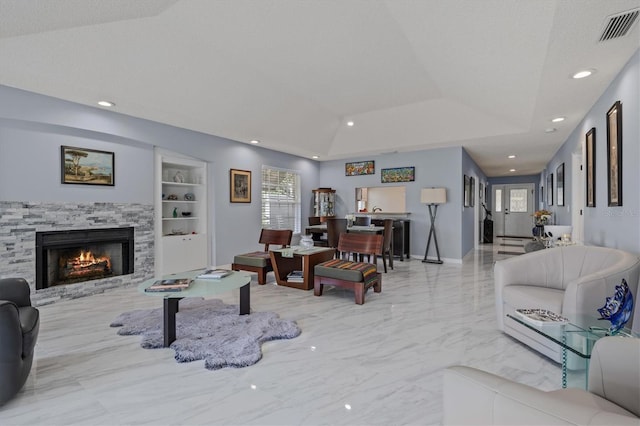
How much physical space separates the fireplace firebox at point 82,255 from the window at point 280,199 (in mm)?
2969

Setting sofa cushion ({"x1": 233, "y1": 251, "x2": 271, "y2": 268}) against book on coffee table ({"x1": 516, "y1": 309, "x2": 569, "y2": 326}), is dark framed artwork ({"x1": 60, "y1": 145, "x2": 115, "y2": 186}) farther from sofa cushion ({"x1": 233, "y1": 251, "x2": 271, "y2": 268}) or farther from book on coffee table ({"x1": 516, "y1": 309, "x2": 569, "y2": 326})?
book on coffee table ({"x1": 516, "y1": 309, "x2": 569, "y2": 326})

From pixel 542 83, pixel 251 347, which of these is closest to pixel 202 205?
pixel 251 347

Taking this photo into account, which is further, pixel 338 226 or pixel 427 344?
pixel 338 226

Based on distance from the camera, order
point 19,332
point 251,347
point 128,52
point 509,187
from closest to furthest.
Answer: point 19,332, point 251,347, point 128,52, point 509,187

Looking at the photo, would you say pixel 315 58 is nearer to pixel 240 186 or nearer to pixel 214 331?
pixel 214 331

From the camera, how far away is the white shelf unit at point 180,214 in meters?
5.19

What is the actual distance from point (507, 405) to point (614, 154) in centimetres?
328

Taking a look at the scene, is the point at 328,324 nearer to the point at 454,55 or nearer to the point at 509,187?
the point at 454,55

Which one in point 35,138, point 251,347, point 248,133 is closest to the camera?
point 251,347

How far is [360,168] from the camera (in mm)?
8031

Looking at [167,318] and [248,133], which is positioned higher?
[248,133]

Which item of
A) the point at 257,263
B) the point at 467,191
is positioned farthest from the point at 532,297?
the point at 467,191

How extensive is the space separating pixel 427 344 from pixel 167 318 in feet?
7.46

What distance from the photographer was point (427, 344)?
2729mm
